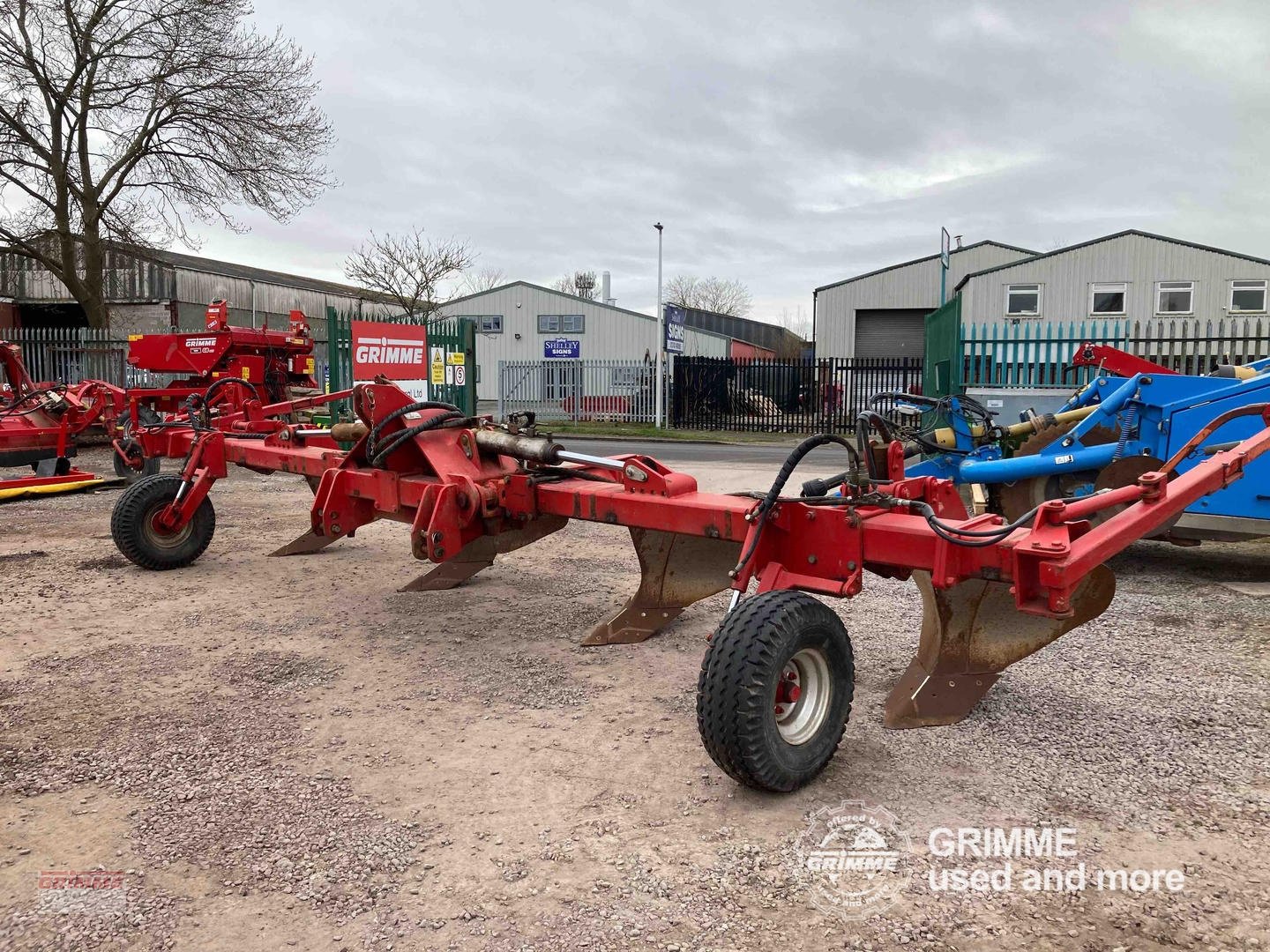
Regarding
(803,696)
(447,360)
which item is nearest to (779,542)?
(803,696)

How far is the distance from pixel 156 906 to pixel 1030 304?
2685cm

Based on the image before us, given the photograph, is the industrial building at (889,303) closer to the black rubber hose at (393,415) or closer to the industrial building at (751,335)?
the industrial building at (751,335)

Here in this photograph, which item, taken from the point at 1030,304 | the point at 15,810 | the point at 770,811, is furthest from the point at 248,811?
the point at 1030,304

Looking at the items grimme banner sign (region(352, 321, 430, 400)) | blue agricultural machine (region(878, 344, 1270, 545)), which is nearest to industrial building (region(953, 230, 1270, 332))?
grimme banner sign (region(352, 321, 430, 400))

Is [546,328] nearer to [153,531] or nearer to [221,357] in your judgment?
[221,357]

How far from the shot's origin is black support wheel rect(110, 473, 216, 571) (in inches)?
209

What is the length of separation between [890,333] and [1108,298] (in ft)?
29.4

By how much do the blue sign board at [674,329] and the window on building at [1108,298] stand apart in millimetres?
11600

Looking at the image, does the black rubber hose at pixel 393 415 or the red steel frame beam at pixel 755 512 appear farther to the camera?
the black rubber hose at pixel 393 415

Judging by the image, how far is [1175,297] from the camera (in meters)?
24.6

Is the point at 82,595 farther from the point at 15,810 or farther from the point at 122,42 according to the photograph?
the point at 122,42

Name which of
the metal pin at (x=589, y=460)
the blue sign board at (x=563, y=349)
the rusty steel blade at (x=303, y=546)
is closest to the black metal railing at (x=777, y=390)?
the blue sign board at (x=563, y=349)

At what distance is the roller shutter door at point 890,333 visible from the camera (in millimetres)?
32844

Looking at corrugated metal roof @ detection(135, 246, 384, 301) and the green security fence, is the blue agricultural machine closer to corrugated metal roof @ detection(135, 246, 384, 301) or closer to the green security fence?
the green security fence
